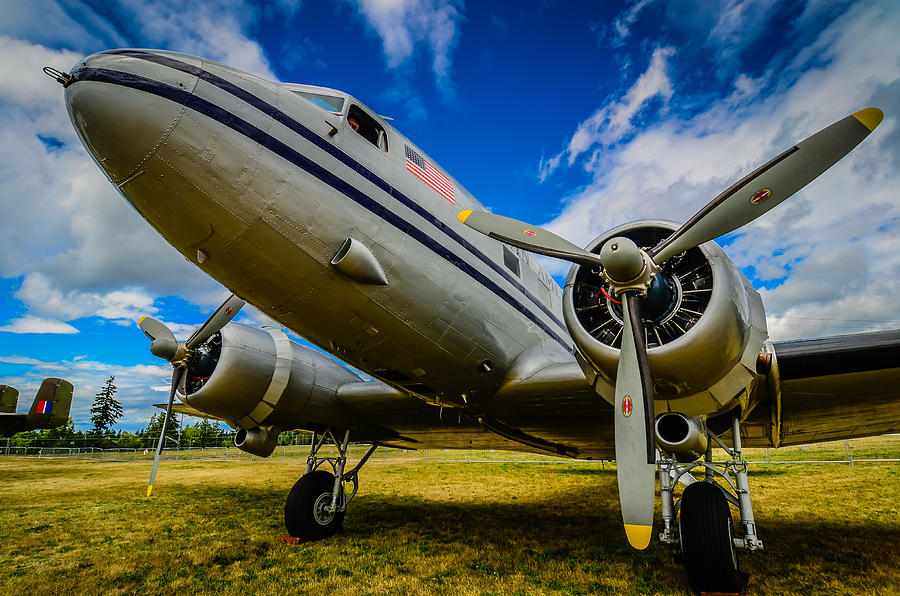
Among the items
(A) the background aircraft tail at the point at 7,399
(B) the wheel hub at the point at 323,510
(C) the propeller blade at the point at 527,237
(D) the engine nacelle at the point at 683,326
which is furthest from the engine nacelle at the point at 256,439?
(A) the background aircraft tail at the point at 7,399

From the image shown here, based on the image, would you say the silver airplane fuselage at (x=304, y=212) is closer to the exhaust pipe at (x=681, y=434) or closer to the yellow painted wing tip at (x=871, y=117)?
the exhaust pipe at (x=681, y=434)

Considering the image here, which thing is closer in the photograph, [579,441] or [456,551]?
[456,551]

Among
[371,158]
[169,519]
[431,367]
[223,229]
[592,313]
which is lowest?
[169,519]

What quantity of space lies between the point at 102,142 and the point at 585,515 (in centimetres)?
938

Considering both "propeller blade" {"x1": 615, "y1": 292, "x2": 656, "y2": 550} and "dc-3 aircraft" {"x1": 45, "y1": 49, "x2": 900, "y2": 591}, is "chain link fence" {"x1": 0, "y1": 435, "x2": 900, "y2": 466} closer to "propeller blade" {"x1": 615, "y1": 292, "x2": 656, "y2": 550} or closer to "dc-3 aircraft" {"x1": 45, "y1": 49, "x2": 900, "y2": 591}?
"dc-3 aircraft" {"x1": 45, "y1": 49, "x2": 900, "y2": 591}

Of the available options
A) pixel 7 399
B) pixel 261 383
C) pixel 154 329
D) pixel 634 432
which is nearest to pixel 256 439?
pixel 261 383

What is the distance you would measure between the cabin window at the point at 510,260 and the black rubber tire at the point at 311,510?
4508 mm

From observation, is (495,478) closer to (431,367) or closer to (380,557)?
(380,557)

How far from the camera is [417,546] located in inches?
257

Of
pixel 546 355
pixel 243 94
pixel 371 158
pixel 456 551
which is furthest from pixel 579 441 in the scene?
pixel 243 94

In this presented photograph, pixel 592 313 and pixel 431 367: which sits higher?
pixel 592 313

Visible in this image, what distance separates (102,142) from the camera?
361 centimetres

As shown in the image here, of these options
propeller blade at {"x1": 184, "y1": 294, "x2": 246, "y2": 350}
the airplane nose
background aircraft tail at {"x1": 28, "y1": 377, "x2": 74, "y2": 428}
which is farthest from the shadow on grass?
background aircraft tail at {"x1": 28, "y1": 377, "x2": 74, "y2": 428}

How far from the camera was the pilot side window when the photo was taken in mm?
4980
